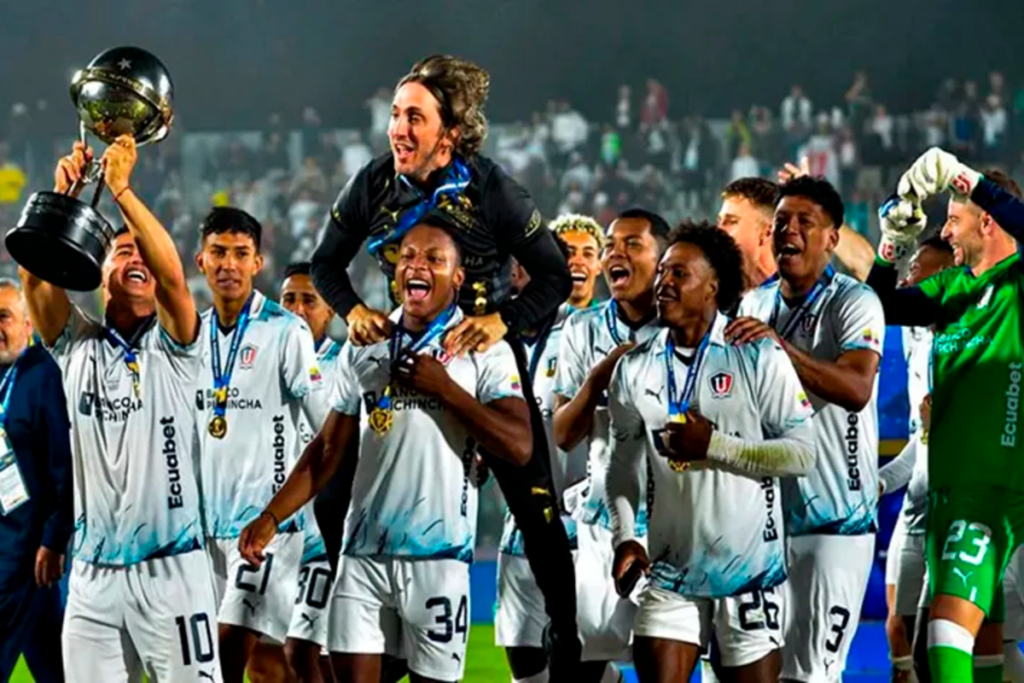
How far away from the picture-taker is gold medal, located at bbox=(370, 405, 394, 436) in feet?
18.0

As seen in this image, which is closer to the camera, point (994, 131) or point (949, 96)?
point (994, 131)

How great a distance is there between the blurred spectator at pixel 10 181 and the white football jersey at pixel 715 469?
1155 cm

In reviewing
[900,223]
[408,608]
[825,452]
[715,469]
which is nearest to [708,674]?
[715,469]

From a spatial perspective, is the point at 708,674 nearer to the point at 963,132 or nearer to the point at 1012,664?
the point at 1012,664

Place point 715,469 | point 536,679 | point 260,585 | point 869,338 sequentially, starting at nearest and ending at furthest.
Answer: point 715,469
point 869,338
point 536,679
point 260,585

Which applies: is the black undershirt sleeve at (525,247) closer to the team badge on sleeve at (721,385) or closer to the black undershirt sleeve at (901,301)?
the team badge on sleeve at (721,385)

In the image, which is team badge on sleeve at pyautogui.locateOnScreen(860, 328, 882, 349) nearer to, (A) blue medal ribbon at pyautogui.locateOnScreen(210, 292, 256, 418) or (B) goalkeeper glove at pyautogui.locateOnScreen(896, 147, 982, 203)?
(B) goalkeeper glove at pyautogui.locateOnScreen(896, 147, 982, 203)

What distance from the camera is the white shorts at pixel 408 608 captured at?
5387 millimetres

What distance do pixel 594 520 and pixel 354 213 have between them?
165cm

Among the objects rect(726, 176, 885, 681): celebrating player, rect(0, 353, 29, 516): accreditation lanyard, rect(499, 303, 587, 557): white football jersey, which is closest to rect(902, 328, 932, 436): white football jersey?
rect(499, 303, 587, 557): white football jersey

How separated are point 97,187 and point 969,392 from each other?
2.86m

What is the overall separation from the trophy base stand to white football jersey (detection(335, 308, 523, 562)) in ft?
2.70


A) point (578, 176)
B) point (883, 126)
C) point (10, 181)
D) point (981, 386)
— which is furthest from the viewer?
point (883, 126)

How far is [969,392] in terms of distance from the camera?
6.06 metres
